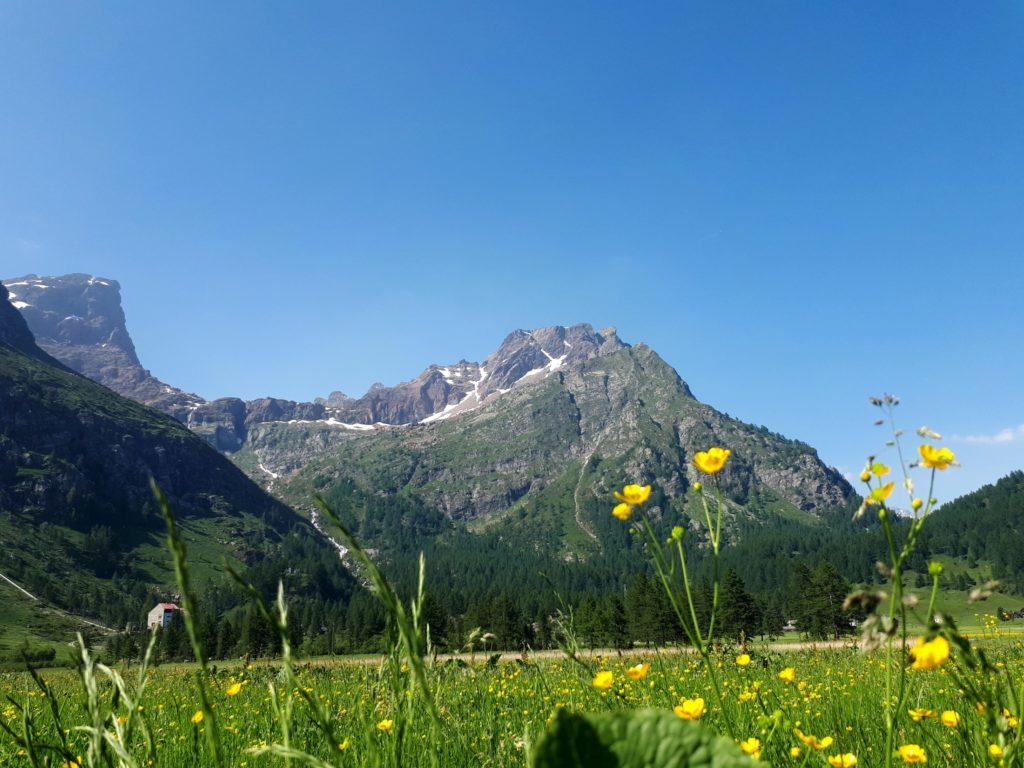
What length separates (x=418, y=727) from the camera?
4668 mm

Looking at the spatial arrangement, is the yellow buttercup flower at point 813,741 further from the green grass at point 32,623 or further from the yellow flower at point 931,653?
the green grass at point 32,623

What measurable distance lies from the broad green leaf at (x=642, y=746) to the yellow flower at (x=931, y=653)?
2.02 ft

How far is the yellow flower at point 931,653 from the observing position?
1389 millimetres

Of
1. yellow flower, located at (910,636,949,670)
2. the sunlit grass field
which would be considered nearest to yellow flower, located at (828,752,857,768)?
the sunlit grass field

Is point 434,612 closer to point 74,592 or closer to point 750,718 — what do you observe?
point 750,718

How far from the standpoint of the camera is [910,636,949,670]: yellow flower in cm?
139

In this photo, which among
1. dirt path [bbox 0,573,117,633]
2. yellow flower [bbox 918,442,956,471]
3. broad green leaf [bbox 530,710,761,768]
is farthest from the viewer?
dirt path [bbox 0,573,117,633]

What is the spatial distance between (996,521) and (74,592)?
26957cm

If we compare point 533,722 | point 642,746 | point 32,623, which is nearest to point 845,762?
point 642,746

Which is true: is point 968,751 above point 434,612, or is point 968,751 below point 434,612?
above

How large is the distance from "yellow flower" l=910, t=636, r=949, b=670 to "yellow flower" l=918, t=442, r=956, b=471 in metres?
0.79

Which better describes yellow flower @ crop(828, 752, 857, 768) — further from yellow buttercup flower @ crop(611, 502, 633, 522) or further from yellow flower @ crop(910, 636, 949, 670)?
yellow buttercup flower @ crop(611, 502, 633, 522)

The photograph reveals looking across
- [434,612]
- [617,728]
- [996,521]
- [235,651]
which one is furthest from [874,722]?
[996,521]

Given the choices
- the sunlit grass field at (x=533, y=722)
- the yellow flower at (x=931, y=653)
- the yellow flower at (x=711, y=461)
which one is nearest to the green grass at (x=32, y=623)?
the sunlit grass field at (x=533, y=722)
